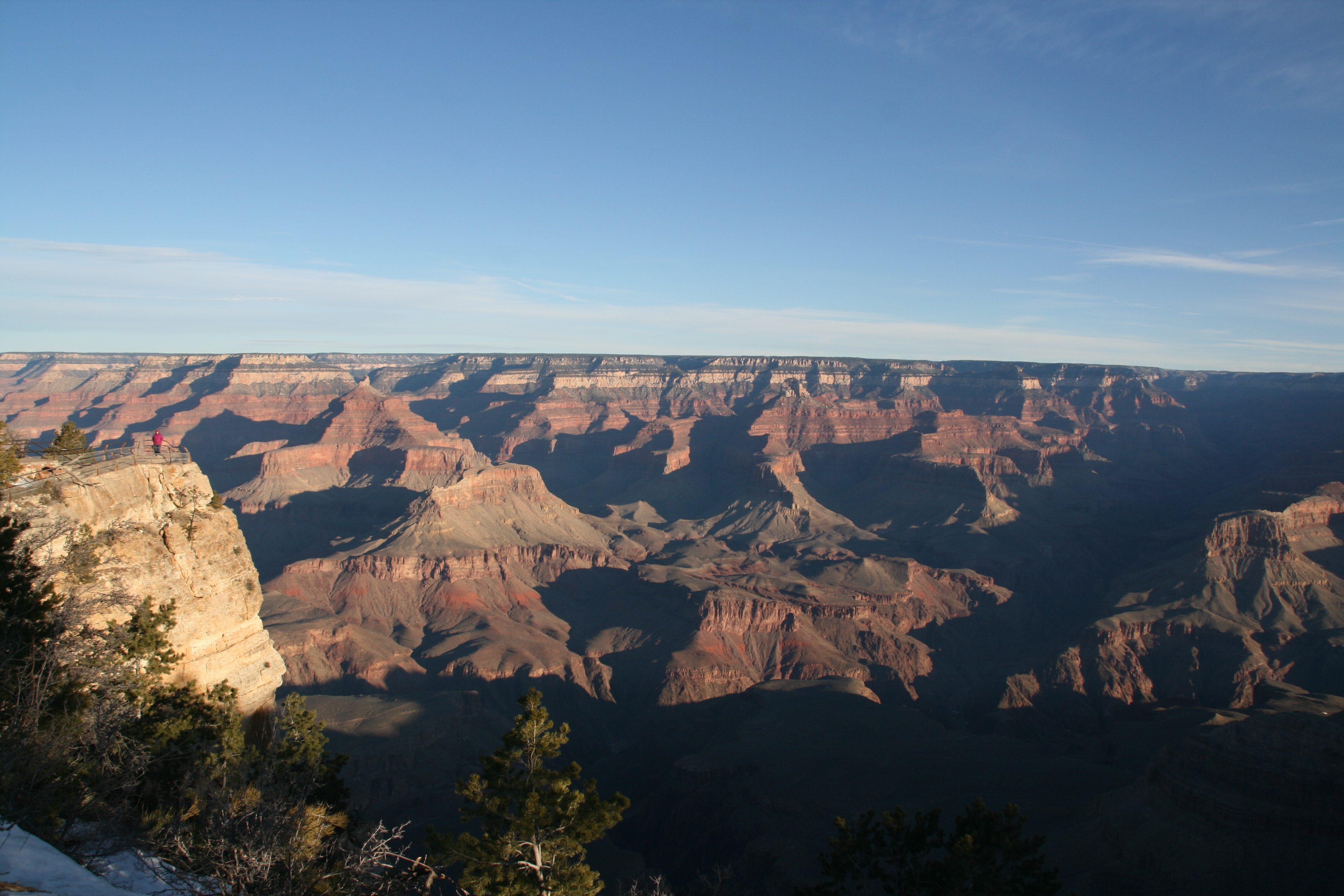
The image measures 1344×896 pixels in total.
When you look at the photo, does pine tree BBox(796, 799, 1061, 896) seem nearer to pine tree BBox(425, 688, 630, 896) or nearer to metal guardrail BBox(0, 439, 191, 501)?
pine tree BBox(425, 688, 630, 896)

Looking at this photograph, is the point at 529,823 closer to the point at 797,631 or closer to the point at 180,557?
the point at 180,557

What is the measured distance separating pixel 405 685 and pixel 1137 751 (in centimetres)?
6701

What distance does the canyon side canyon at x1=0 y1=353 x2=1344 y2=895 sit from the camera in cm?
4281

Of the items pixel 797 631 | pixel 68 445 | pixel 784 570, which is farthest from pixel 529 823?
pixel 784 570

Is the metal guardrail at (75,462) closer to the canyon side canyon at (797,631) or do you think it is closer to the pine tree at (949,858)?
the canyon side canyon at (797,631)

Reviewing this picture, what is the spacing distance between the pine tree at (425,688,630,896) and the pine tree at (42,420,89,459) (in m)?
16.8

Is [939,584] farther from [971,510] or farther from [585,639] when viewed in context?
[585,639]

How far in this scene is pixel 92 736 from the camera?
55.4ft

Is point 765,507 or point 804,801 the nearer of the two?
point 804,801

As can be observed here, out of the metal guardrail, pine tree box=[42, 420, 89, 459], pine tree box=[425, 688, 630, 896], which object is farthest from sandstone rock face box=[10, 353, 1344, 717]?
pine tree box=[425, 688, 630, 896]

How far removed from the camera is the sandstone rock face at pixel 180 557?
20.3 meters

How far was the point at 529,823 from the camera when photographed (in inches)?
744

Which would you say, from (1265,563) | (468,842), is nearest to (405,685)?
(468,842)

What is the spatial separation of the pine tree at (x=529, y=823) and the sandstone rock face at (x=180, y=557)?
9.59m
